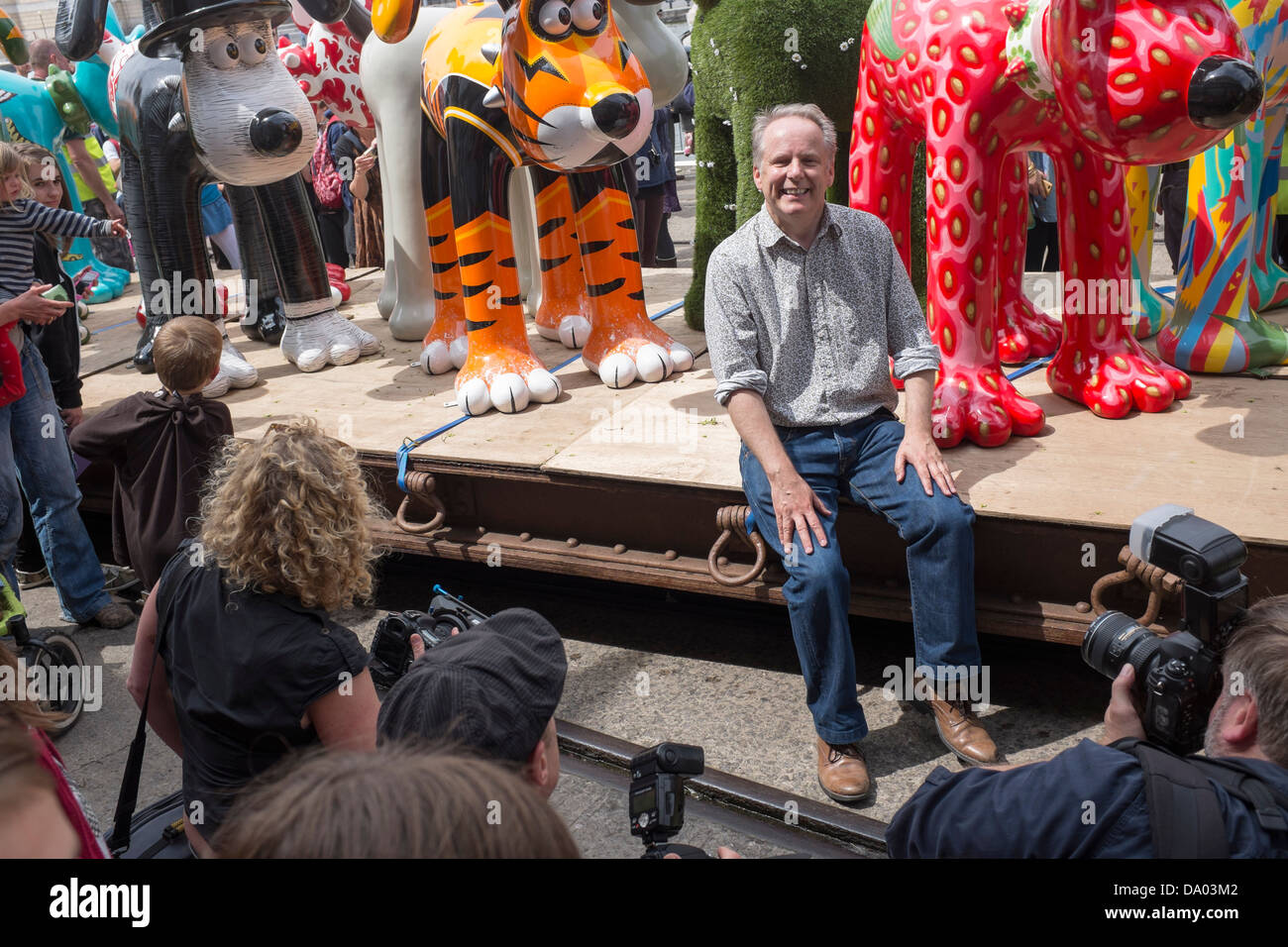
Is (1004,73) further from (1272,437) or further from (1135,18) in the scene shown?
(1272,437)

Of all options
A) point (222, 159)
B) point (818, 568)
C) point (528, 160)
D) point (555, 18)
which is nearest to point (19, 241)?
point (222, 159)

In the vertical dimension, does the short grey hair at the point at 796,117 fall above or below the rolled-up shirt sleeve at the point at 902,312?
above

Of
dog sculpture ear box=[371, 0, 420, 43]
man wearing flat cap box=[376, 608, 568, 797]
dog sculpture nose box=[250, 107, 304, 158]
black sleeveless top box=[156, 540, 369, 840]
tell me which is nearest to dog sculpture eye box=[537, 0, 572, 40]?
dog sculpture ear box=[371, 0, 420, 43]

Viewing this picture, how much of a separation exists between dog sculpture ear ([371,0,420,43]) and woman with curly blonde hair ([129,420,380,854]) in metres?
1.98

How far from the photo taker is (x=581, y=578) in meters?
3.53

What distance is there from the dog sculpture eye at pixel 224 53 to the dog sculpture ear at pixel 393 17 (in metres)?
0.53

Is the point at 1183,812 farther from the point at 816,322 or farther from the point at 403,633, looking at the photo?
the point at 816,322

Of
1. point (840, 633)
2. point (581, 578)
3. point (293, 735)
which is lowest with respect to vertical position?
point (581, 578)

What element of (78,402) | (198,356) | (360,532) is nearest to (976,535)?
(360,532)

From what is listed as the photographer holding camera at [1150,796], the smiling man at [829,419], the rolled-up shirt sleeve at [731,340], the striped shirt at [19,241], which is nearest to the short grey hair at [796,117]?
the smiling man at [829,419]

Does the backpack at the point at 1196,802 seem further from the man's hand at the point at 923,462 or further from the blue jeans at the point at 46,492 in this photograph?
the blue jeans at the point at 46,492

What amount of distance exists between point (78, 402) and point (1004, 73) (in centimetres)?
303

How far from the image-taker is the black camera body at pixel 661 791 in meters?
1.29

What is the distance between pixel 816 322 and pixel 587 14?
3.74ft
